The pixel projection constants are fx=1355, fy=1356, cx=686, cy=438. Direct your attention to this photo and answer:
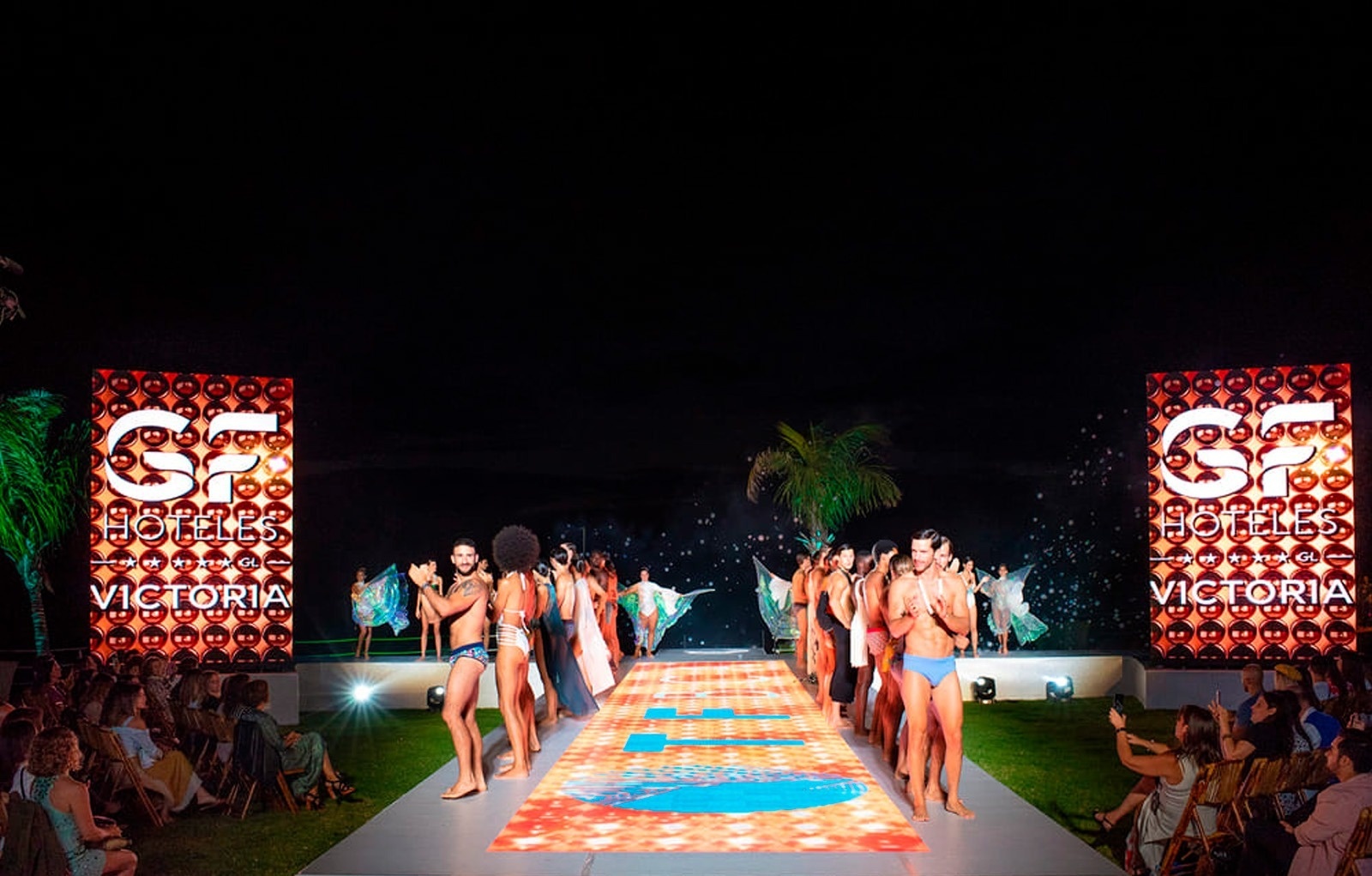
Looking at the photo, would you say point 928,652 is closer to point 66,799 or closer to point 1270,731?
point 1270,731

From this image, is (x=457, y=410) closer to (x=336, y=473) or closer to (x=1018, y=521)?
(x=336, y=473)

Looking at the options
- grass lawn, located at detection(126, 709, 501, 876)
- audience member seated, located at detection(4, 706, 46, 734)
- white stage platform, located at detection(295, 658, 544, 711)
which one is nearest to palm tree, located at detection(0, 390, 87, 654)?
white stage platform, located at detection(295, 658, 544, 711)

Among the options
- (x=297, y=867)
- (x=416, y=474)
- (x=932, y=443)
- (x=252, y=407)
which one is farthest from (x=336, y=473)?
(x=297, y=867)

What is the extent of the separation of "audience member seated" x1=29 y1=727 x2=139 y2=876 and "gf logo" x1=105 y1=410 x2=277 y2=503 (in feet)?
35.2

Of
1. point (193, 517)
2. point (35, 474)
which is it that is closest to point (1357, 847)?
point (193, 517)

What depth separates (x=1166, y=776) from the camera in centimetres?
736

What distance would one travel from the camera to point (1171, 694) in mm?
16609

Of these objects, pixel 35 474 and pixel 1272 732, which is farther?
pixel 35 474

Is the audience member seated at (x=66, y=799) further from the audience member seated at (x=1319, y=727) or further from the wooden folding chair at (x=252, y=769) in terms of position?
the audience member seated at (x=1319, y=727)

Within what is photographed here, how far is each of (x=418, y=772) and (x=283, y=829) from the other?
3.03 m

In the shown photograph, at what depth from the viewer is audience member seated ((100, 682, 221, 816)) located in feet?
31.1

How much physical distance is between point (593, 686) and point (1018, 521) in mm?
24311

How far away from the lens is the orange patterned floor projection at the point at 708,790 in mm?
7477

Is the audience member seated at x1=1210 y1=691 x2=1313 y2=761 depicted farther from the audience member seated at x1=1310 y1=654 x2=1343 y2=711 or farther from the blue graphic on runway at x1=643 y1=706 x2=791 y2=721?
the blue graphic on runway at x1=643 y1=706 x2=791 y2=721
